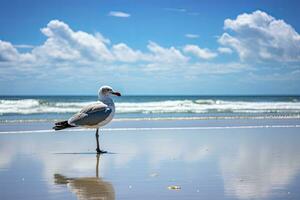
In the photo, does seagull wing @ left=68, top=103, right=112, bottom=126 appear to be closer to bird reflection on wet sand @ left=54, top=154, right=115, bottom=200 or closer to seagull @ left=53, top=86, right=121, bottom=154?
seagull @ left=53, top=86, right=121, bottom=154

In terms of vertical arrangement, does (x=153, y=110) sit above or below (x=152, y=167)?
above

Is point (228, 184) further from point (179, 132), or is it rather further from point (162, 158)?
point (179, 132)

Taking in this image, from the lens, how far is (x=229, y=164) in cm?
798

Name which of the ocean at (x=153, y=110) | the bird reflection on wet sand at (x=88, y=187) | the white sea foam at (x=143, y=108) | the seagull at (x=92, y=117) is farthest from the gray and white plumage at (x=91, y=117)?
the white sea foam at (x=143, y=108)

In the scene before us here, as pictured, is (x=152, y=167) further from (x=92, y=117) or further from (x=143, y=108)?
(x=143, y=108)

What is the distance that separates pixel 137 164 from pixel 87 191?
7.25ft

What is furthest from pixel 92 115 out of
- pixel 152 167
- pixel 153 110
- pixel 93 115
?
pixel 153 110

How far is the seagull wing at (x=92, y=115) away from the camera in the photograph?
1008 centimetres

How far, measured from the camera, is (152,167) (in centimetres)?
776

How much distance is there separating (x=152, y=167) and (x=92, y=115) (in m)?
2.72

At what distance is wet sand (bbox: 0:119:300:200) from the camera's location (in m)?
5.92

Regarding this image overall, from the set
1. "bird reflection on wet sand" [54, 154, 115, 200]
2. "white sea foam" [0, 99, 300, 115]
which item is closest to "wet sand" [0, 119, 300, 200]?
"bird reflection on wet sand" [54, 154, 115, 200]

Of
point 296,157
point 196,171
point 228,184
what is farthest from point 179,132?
point 228,184

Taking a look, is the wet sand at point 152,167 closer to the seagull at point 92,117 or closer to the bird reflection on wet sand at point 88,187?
the bird reflection on wet sand at point 88,187
